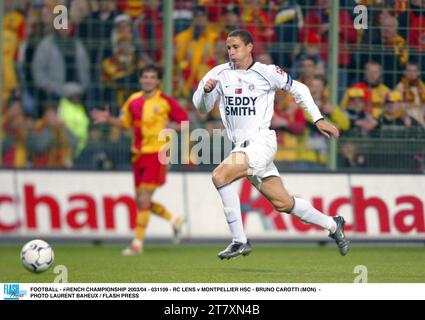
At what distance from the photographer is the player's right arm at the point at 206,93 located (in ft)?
34.4

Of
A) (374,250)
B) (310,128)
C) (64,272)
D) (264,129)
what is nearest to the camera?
(64,272)

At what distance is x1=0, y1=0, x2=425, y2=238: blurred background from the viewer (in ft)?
49.8

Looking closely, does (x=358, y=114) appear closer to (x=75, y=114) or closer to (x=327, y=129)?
(x=75, y=114)

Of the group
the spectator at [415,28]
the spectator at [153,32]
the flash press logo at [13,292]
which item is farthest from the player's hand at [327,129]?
the spectator at [153,32]

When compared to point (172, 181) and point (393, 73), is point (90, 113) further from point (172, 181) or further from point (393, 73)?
point (393, 73)

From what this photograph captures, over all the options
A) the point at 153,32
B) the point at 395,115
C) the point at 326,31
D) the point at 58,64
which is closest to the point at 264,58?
the point at 326,31

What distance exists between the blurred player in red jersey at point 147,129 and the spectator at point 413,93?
287 centimetres

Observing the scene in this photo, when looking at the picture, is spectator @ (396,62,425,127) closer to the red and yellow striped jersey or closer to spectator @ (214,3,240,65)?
spectator @ (214,3,240,65)

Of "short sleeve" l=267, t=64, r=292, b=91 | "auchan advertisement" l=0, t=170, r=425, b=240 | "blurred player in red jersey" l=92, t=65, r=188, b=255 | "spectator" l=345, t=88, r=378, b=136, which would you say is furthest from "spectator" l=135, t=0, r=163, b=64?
"short sleeve" l=267, t=64, r=292, b=91

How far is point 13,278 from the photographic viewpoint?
10.7 metres

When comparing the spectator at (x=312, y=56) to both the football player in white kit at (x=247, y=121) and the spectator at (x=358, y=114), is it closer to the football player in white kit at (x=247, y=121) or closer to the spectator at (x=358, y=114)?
the spectator at (x=358, y=114)

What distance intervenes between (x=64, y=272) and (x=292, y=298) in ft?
7.52
